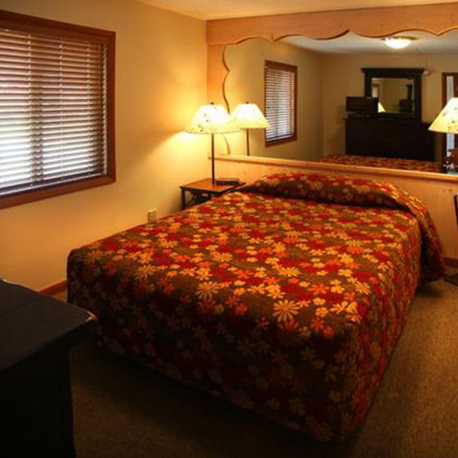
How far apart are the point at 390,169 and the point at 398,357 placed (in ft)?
6.16

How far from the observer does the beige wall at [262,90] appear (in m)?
4.76

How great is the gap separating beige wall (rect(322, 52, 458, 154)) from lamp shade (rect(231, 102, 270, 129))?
0.74 metres

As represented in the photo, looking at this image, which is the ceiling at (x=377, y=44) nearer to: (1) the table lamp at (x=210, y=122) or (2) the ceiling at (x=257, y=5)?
(2) the ceiling at (x=257, y=5)

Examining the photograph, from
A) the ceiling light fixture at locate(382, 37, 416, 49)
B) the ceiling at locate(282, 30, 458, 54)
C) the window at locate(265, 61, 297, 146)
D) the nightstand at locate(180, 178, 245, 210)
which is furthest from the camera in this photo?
the window at locate(265, 61, 297, 146)

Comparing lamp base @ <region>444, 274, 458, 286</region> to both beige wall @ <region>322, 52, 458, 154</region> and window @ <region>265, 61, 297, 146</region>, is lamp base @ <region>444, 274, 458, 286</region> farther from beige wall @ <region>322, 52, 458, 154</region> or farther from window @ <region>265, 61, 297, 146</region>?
window @ <region>265, 61, 297, 146</region>

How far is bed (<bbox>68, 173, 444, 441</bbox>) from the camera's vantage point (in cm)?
182

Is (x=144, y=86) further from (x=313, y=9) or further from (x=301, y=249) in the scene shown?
(x=301, y=249)

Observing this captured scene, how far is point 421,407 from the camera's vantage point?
215 cm

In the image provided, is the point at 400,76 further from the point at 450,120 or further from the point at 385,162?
the point at 450,120

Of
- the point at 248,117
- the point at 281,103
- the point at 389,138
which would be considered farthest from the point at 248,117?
the point at 389,138

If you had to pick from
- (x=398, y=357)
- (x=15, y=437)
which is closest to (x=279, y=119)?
(x=398, y=357)

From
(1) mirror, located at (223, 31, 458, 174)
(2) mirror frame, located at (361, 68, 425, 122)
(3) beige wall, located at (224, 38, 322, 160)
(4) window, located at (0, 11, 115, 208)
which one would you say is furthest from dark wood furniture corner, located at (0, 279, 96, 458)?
(2) mirror frame, located at (361, 68, 425, 122)

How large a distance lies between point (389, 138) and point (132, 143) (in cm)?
235

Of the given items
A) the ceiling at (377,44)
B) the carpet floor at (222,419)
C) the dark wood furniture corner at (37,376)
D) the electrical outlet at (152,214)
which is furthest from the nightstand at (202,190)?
the dark wood furniture corner at (37,376)
